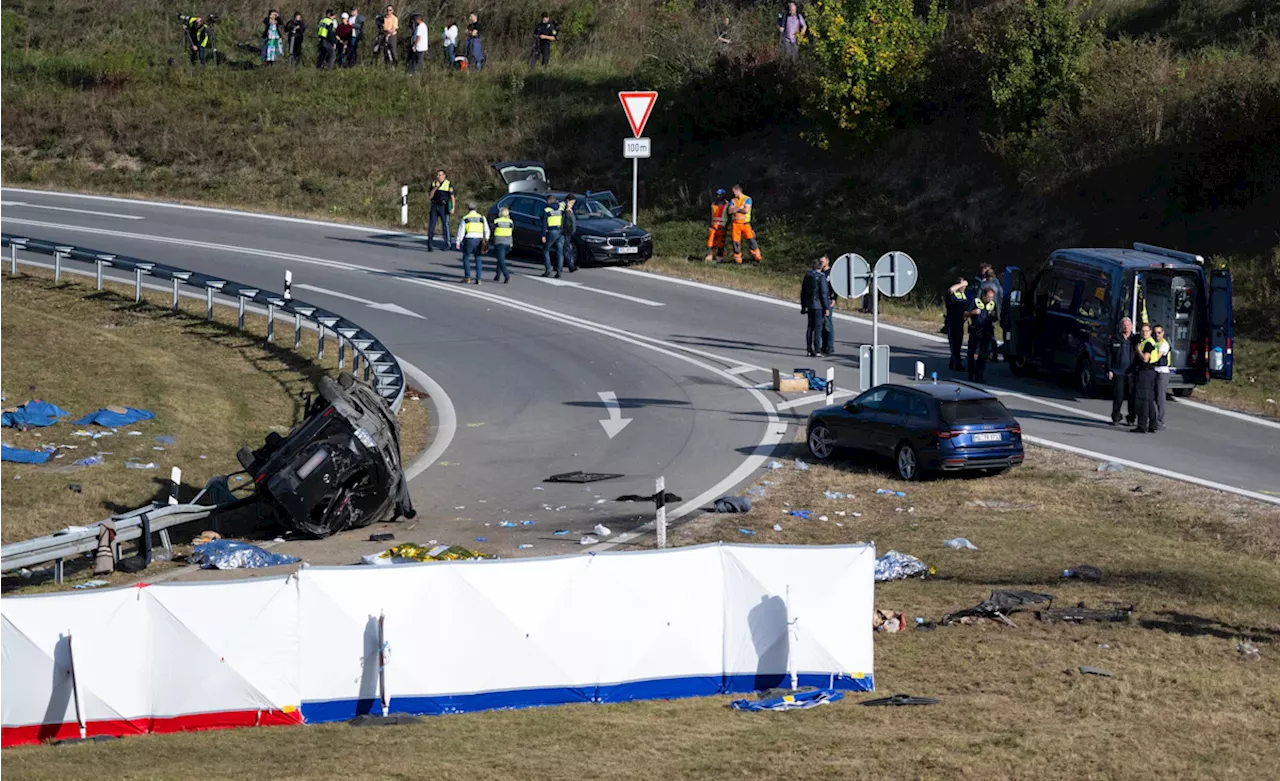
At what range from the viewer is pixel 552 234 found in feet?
114

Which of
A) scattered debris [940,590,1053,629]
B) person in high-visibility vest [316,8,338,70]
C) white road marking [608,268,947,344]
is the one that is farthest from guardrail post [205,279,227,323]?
person in high-visibility vest [316,8,338,70]

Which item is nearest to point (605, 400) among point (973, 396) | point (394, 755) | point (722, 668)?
point (973, 396)

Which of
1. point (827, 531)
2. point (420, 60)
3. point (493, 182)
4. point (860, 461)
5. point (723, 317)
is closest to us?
point (827, 531)

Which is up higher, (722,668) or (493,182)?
(493,182)

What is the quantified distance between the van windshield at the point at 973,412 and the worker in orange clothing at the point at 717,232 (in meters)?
16.2

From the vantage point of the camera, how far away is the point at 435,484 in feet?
67.8

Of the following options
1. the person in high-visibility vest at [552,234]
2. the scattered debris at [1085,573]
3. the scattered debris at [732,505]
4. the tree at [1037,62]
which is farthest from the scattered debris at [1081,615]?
the tree at [1037,62]

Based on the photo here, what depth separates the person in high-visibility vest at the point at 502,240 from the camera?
33.7 m

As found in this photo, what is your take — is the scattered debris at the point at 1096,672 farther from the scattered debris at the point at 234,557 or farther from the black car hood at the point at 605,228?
the black car hood at the point at 605,228

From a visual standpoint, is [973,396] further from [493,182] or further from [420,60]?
[420,60]

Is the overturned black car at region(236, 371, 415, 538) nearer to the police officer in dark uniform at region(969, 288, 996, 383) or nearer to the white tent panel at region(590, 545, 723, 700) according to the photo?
the white tent panel at region(590, 545, 723, 700)

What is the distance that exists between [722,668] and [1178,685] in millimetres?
3482

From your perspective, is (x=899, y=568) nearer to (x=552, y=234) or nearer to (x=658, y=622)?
(x=658, y=622)

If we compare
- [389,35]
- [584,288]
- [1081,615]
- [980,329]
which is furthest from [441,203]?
[1081,615]
